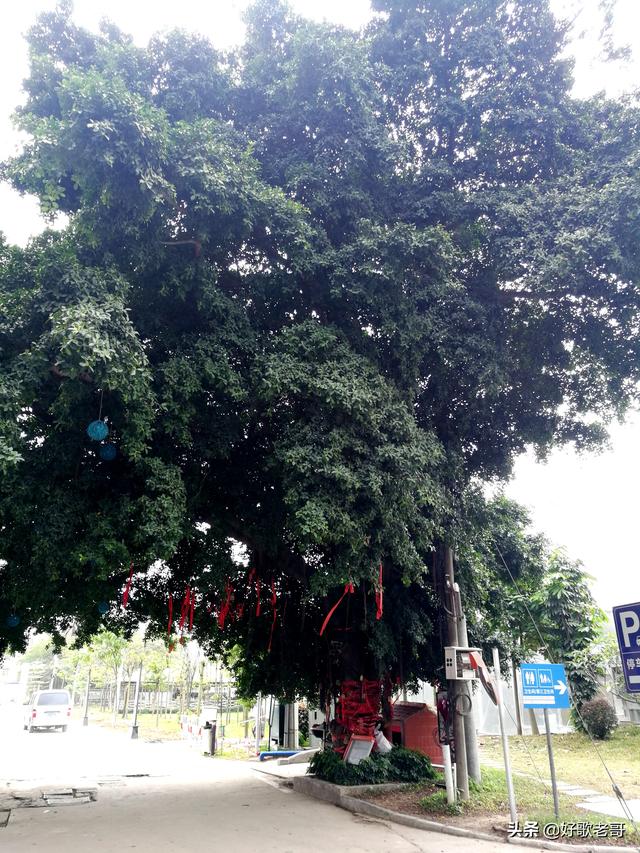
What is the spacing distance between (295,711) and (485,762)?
19.7 ft

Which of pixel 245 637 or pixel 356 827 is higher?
pixel 245 637

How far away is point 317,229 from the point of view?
889 centimetres

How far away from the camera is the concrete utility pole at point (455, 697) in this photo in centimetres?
905

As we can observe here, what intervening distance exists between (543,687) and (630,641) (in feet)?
10.6

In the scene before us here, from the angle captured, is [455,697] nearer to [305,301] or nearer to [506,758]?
[506,758]

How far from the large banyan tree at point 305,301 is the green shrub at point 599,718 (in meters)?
9.26

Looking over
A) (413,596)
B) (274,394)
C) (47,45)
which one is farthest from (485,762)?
(47,45)

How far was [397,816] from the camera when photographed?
27.7 ft

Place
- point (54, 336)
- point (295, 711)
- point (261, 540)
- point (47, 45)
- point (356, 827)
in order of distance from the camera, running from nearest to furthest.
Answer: point (54, 336) < point (356, 827) < point (47, 45) < point (261, 540) < point (295, 711)

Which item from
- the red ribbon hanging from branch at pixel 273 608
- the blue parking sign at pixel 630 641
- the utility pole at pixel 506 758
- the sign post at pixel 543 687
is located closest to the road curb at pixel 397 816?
the utility pole at pixel 506 758

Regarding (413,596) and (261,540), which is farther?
(413,596)

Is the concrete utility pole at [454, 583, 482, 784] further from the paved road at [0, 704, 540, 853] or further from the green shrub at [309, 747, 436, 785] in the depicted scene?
the paved road at [0, 704, 540, 853]

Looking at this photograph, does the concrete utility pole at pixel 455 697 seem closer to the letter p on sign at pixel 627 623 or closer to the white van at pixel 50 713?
the letter p on sign at pixel 627 623

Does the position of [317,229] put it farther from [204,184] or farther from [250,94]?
[250,94]
